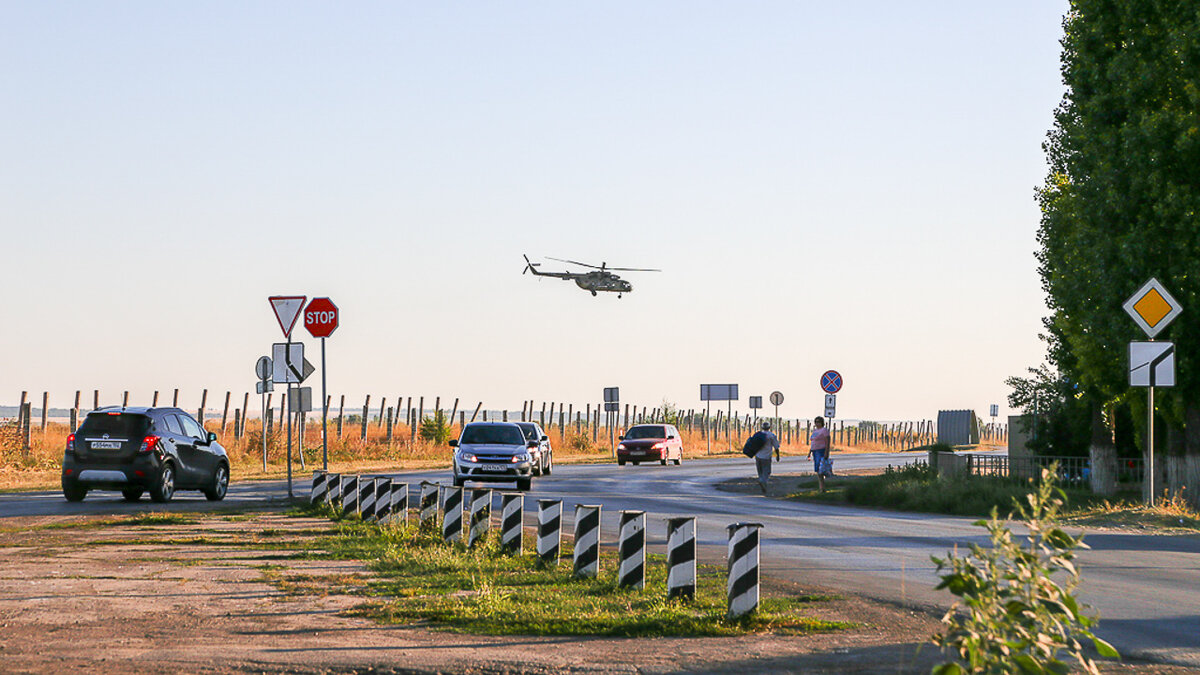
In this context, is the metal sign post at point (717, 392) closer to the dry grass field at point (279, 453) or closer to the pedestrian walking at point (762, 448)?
the dry grass field at point (279, 453)

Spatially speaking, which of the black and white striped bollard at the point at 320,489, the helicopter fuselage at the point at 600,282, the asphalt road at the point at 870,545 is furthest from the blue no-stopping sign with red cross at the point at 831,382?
the black and white striped bollard at the point at 320,489

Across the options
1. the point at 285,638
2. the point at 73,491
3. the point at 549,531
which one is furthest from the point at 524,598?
the point at 73,491

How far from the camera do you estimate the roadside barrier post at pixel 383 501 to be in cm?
1884

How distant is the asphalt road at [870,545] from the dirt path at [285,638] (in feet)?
5.04

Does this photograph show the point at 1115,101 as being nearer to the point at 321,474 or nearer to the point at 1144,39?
the point at 1144,39

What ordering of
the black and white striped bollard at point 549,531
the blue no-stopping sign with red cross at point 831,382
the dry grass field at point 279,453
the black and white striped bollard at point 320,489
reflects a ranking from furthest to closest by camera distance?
the blue no-stopping sign with red cross at point 831,382
the dry grass field at point 279,453
the black and white striped bollard at point 320,489
the black and white striped bollard at point 549,531

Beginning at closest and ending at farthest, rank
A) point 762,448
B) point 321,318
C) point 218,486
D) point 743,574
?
point 743,574
point 321,318
point 218,486
point 762,448

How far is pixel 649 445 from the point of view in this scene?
172 ft

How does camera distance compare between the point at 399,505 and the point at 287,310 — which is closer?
the point at 399,505

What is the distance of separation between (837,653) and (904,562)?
21.8 feet

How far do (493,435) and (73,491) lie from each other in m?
10.5

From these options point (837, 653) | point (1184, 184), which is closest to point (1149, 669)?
point (837, 653)

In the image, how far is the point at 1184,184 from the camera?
24891 millimetres

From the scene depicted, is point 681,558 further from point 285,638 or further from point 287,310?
point 287,310
